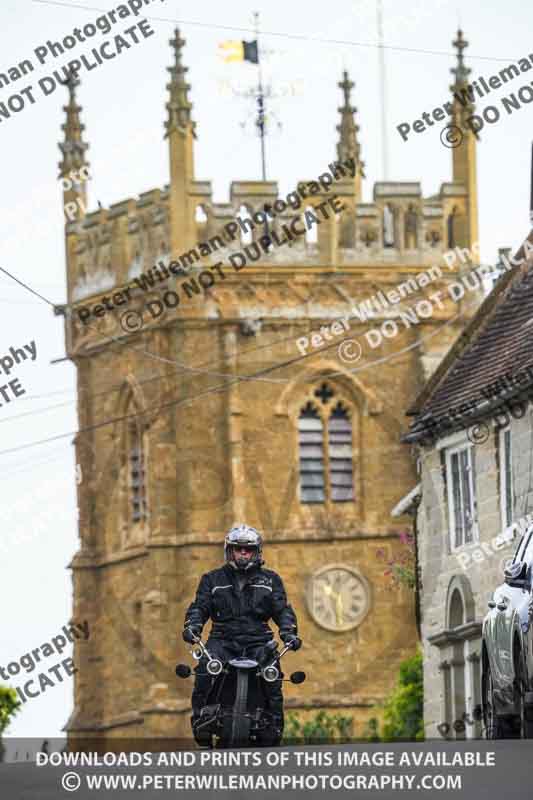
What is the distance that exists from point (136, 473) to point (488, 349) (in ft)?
115

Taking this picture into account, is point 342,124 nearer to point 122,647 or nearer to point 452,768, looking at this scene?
point 122,647

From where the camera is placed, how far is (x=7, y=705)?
54500 mm

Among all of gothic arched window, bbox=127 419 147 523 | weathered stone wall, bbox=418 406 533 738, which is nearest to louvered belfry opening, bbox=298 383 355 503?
gothic arched window, bbox=127 419 147 523

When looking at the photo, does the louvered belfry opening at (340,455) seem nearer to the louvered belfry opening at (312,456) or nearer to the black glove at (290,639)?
the louvered belfry opening at (312,456)

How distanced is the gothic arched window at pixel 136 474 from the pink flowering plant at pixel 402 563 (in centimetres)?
571

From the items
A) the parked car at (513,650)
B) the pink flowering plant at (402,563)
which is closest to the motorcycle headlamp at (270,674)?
the parked car at (513,650)

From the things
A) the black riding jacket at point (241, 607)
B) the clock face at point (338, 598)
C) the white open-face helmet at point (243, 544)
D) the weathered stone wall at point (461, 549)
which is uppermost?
the clock face at point (338, 598)

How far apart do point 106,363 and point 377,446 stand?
264 inches


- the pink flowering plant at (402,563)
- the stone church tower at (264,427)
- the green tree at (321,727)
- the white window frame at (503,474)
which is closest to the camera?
the white window frame at (503,474)

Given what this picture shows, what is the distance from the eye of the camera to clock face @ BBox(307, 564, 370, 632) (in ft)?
261

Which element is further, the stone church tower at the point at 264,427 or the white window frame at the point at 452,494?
the stone church tower at the point at 264,427

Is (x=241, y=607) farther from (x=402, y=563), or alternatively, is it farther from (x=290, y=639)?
(x=402, y=563)

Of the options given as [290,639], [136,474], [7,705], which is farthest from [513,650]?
[136,474]

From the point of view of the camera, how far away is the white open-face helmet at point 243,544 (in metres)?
25.1
